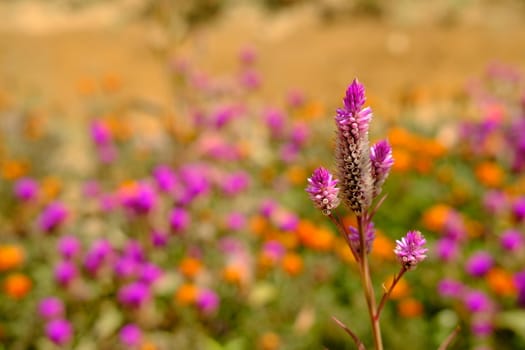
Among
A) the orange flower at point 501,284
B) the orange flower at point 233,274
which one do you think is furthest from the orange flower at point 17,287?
the orange flower at point 501,284

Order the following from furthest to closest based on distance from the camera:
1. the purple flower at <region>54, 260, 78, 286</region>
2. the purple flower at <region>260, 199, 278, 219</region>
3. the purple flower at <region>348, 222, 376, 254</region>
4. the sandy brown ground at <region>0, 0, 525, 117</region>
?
1. the sandy brown ground at <region>0, 0, 525, 117</region>
2. the purple flower at <region>260, 199, 278, 219</region>
3. the purple flower at <region>54, 260, 78, 286</region>
4. the purple flower at <region>348, 222, 376, 254</region>

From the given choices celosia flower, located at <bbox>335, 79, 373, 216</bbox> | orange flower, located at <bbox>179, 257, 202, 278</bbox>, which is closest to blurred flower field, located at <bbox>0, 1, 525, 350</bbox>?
orange flower, located at <bbox>179, 257, 202, 278</bbox>

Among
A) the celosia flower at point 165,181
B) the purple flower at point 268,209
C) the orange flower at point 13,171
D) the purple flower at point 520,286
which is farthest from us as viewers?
the orange flower at point 13,171

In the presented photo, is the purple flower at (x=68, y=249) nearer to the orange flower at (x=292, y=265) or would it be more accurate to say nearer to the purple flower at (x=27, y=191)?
the purple flower at (x=27, y=191)

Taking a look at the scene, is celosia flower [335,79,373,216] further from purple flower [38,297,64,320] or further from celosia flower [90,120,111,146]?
celosia flower [90,120,111,146]

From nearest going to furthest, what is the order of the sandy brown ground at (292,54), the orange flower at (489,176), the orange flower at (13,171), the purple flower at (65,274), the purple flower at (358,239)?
1. the purple flower at (358,239)
2. the purple flower at (65,274)
3. the orange flower at (489,176)
4. the orange flower at (13,171)
5. the sandy brown ground at (292,54)

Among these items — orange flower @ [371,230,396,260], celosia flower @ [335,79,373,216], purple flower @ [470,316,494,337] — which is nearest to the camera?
celosia flower @ [335,79,373,216]

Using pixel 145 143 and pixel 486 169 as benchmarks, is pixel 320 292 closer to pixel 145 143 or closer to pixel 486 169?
pixel 486 169
